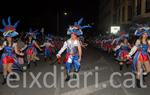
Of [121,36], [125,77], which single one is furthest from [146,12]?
[125,77]

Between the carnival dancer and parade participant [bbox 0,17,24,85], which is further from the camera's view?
parade participant [bbox 0,17,24,85]

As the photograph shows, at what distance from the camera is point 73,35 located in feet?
39.1

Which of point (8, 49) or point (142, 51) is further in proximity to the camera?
point (8, 49)

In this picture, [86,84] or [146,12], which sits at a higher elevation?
[146,12]

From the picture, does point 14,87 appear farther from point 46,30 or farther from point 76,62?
point 46,30

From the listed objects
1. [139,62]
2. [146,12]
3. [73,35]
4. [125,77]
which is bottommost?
[125,77]

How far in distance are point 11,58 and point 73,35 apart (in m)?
2.53

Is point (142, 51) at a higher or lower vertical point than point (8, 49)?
lower

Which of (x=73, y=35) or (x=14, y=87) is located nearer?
(x=14, y=87)

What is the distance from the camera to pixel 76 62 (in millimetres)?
11992

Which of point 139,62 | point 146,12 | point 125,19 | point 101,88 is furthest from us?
point 125,19

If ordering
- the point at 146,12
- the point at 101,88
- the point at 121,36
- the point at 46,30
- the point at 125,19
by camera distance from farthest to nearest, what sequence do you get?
the point at 46,30, the point at 125,19, the point at 146,12, the point at 121,36, the point at 101,88

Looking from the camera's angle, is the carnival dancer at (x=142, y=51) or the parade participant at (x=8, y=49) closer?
the carnival dancer at (x=142, y=51)

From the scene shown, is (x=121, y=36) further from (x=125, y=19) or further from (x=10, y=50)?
(x=125, y=19)
